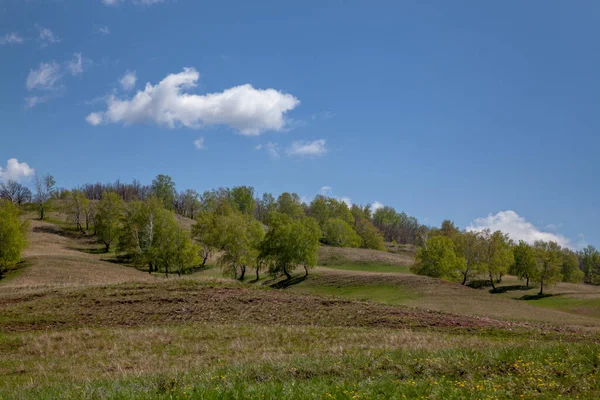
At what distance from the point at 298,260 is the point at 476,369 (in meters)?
56.9

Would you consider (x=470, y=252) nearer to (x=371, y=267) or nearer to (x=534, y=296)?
(x=534, y=296)

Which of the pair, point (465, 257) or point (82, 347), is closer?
point (82, 347)

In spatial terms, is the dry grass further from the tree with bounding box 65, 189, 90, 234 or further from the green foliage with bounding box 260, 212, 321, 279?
the green foliage with bounding box 260, 212, 321, 279

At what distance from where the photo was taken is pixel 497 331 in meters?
21.1

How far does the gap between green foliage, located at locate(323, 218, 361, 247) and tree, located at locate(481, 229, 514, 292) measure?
4288cm

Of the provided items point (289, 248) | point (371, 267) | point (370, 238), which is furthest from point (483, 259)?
point (370, 238)

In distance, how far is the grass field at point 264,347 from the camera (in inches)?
357

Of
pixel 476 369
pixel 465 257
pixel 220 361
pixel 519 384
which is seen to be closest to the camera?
pixel 519 384

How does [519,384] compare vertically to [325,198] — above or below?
below

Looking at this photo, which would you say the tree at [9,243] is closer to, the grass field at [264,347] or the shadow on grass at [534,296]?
the grass field at [264,347]

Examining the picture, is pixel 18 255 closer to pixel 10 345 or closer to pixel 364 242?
pixel 10 345

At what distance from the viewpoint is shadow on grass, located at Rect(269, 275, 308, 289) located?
209ft

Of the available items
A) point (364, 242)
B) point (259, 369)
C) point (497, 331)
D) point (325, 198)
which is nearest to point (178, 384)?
point (259, 369)

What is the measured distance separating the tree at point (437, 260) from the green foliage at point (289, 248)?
17454 mm
